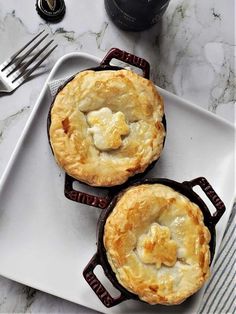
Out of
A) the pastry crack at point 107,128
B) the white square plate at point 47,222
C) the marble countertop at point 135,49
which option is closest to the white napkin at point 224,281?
the white square plate at point 47,222

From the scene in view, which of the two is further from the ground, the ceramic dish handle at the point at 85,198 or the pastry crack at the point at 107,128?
the pastry crack at the point at 107,128

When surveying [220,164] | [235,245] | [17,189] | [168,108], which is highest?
[17,189]

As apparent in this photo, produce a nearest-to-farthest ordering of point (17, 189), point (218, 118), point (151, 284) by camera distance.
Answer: point (151, 284) < point (17, 189) < point (218, 118)

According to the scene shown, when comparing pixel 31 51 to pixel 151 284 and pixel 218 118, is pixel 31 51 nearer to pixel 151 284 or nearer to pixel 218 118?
pixel 218 118

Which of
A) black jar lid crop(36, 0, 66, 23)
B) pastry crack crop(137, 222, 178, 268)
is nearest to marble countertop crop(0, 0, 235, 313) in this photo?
black jar lid crop(36, 0, 66, 23)

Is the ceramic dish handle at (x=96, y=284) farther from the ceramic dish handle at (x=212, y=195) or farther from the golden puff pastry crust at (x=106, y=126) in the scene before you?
the ceramic dish handle at (x=212, y=195)

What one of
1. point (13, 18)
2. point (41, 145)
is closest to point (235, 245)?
point (41, 145)

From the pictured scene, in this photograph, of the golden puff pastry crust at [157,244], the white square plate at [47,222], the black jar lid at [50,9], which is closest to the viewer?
the golden puff pastry crust at [157,244]
